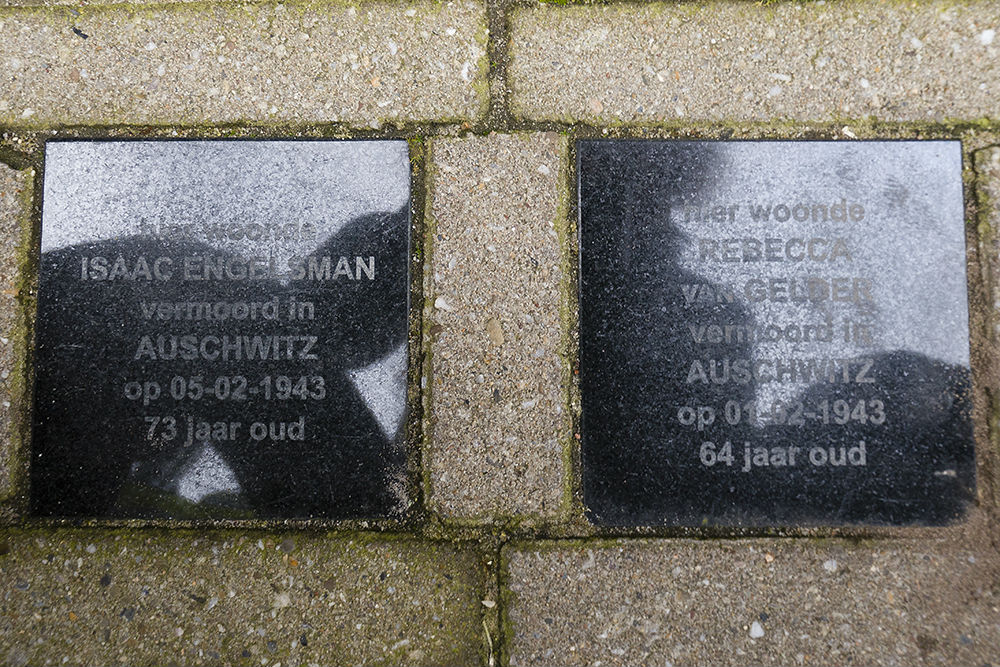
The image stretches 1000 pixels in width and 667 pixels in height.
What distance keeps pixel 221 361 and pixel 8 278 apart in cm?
65

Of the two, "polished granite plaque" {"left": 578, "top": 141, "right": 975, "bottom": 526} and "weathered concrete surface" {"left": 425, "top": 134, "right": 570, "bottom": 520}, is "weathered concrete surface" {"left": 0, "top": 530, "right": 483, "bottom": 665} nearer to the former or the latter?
"weathered concrete surface" {"left": 425, "top": 134, "right": 570, "bottom": 520}

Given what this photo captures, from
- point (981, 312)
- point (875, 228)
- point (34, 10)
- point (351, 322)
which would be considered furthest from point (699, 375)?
point (34, 10)

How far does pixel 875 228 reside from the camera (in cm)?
153

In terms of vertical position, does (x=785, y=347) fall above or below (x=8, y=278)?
below

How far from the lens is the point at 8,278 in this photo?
1.58 metres

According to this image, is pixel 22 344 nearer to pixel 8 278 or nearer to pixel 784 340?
pixel 8 278

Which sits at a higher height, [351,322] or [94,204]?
[94,204]

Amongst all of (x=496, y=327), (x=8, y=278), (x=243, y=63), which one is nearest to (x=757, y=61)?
(x=496, y=327)

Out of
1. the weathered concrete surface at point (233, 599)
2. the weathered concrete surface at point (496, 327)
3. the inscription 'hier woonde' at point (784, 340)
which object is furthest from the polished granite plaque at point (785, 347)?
the weathered concrete surface at point (233, 599)

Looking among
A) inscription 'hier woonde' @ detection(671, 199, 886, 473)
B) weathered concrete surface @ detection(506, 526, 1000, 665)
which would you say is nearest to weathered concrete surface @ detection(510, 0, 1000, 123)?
inscription 'hier woonde' @ detection(671, 199, 886, 473)

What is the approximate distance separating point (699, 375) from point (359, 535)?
100 centimetres

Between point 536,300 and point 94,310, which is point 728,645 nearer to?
point 536,300

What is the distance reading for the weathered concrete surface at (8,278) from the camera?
1.56 meters

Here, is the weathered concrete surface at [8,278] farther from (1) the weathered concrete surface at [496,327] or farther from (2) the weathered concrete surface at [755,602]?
(2) the weathered concrete surface at [755,602]
